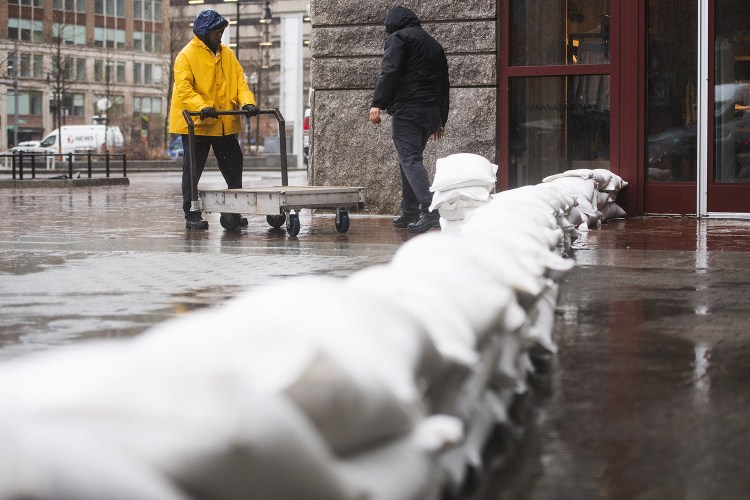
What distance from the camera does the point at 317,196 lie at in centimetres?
1049

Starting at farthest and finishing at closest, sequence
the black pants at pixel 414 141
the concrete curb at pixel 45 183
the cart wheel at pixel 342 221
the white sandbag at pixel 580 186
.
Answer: the concrete curb at pixel 45 183, the black pants at pixel 414 141, the cart wheel at pixel 342 221, the white sandbag at pixel 580 186

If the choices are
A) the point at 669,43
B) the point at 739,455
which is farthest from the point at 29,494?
the point at 669,43

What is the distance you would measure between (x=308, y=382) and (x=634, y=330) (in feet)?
11.2

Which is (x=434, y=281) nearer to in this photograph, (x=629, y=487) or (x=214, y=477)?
(x=629, y=487)

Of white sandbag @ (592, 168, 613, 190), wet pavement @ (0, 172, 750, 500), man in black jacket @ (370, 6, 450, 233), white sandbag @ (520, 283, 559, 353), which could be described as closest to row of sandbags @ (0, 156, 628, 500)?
wet pavement @ (0, 172, 750, 500)

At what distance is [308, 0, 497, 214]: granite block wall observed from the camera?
12.9 m

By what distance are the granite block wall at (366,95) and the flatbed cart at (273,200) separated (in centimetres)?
230

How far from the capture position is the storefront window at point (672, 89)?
12312 millimetres

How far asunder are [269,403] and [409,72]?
9.81 m

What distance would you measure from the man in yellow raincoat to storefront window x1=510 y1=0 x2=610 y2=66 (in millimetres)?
3052

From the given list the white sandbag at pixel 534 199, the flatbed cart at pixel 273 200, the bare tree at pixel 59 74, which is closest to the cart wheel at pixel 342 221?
the flatbed cart at pixel 273 200

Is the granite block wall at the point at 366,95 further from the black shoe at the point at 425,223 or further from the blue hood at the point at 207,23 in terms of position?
the black shoe at the point at 425,223

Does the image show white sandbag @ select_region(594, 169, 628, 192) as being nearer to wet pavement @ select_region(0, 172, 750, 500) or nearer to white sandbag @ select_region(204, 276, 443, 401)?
wet pavement @ select_region(0, 172, 750, 500)

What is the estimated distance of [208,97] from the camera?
11742 millimetres
